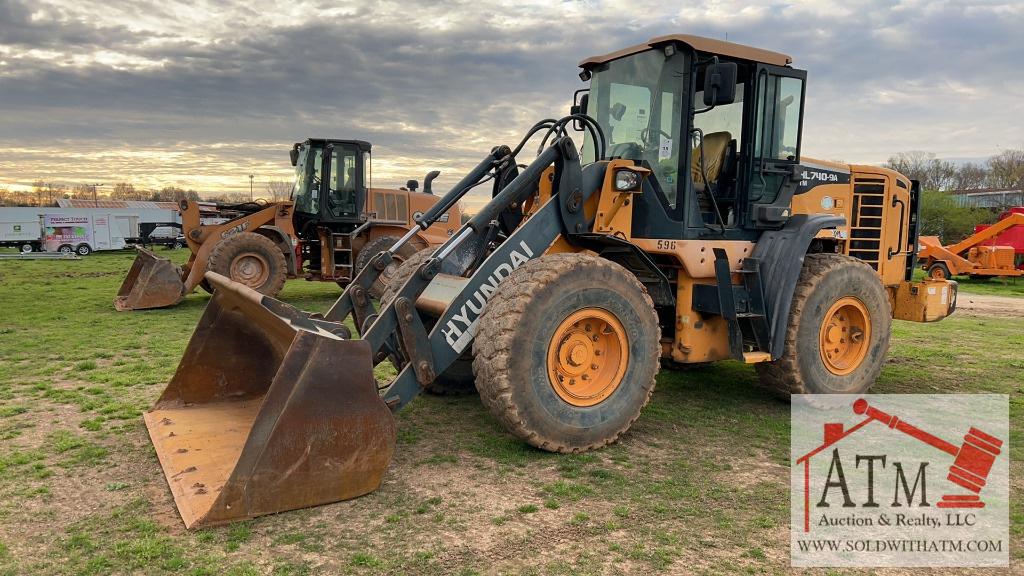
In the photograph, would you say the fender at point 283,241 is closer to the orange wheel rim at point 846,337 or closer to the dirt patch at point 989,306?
the orange wheel rim at point 846,337

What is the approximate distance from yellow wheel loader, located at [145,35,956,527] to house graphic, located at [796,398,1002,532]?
473 mm

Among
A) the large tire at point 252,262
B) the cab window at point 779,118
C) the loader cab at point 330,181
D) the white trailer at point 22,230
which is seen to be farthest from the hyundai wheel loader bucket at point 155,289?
the white trailer at point 22,230

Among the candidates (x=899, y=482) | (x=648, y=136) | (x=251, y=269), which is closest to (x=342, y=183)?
(x=251, y=269)

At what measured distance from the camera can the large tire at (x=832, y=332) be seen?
6.01 metres

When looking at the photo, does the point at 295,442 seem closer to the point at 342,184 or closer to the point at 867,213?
the point at 867,213

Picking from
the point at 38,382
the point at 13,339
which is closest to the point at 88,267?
the point at 13,339

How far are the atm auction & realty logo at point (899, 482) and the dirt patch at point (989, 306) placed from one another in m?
8.30

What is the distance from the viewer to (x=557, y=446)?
4773mm

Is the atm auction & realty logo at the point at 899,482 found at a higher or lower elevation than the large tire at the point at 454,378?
lower

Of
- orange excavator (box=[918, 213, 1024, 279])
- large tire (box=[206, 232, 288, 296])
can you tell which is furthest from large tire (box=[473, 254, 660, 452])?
orange excavator (box=[918, 213, 1024, 279])

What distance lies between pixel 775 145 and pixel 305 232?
10.4 m

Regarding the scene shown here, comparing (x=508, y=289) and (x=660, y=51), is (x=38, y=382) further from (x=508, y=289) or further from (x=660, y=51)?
(x=660, y=51)

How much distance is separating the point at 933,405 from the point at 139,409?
6965mm

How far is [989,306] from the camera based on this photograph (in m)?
15.2
